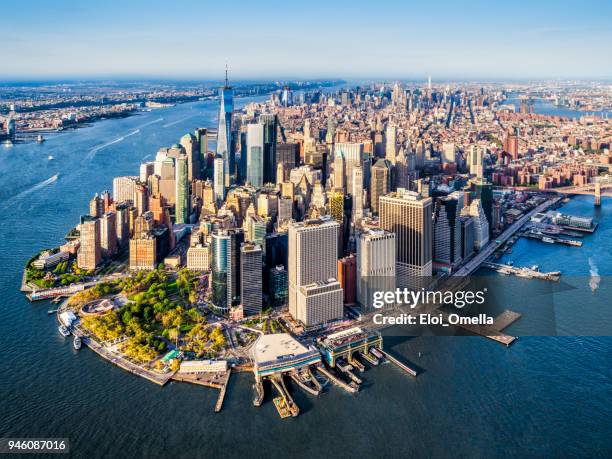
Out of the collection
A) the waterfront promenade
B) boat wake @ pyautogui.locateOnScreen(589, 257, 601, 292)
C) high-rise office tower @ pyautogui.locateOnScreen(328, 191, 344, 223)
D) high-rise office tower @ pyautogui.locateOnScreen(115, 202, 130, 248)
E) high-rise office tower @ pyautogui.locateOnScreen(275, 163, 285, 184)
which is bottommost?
boat wake @ pyautogui.locateOnScreen(589, 257, 601, 292)

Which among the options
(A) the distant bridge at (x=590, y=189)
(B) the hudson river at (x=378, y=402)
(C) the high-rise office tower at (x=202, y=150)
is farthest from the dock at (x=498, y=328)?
(A) the distant bridge at (x=590, y=189)

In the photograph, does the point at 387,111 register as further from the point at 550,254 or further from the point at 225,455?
the point at 225,455

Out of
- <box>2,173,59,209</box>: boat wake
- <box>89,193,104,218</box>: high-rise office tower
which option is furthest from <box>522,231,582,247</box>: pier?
<box>2,173,59,209</box>: boat wake

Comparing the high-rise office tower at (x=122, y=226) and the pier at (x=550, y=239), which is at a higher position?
the high-rise office tower at (x=122, y=226)

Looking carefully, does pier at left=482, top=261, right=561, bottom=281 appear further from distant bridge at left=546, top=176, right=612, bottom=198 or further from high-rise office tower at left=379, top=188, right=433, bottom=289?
distant bridge at left=546, top=176, right=612, bottom=198

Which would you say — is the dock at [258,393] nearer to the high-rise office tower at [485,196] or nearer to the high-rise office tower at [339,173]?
the high-rise office tower at [485,196]

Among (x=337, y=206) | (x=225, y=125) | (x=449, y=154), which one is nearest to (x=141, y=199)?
(x=337, y=206)

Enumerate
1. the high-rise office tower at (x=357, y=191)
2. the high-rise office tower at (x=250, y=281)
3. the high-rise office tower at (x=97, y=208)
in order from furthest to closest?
the high-rise office tower at (x=357, y=191), the high-rise office tower at (x=97, y=208), the high-rise office tower at (x=250, y=281)

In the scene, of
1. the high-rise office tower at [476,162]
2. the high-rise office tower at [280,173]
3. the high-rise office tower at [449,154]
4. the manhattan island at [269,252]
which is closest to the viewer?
the manhattan island at [269,252]
